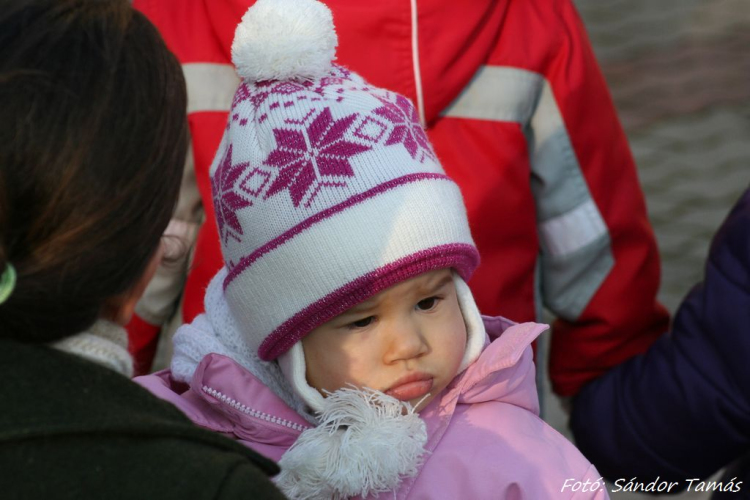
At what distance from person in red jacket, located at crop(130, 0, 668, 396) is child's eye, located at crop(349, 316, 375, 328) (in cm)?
64

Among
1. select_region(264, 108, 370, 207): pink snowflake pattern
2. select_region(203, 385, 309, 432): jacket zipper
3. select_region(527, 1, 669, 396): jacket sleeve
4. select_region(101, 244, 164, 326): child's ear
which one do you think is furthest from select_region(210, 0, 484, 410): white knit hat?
select_region(527, 1, 669, 396): jacket sleeve

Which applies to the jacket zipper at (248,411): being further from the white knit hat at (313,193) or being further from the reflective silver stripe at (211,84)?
the reflective silver stripe at (211,84)

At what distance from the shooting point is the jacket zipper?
5.64 ft

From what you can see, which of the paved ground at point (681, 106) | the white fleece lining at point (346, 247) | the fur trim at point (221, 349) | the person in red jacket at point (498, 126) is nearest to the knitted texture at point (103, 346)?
the white fleece lining at point (346, 247)

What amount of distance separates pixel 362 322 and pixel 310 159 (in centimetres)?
29

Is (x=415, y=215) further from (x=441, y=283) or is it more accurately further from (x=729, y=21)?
(x=729, y=21)

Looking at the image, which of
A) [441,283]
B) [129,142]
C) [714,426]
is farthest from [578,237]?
[129,142]

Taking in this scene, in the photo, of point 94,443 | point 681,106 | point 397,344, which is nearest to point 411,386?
point 397,344

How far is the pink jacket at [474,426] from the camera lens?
1645 millimetres

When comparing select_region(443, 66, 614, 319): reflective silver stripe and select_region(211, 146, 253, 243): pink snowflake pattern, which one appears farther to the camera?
select_region(443, 66, 614, 319): reflective silver stripe

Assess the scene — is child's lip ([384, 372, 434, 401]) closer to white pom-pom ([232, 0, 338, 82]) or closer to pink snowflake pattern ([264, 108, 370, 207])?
pink snowflake pattern ([264, 108, 370, 207])

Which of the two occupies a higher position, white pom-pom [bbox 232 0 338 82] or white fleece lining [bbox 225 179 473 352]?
white pom-pom [bbox 232 0 338 82]

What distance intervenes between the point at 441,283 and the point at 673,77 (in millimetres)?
4927

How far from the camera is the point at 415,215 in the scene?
1.69m
